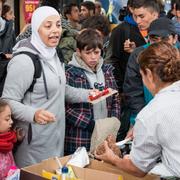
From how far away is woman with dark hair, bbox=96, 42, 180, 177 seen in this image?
2129 mm

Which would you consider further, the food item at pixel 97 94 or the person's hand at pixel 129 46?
the person's hand at pixel 129 46

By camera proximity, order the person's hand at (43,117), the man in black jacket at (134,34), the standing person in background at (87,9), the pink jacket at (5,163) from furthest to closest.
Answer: the standing person in background at (87,9) < the man in black jacket at (134,34) < the pink jacket at (5,163) < the person's hand at (43,117)

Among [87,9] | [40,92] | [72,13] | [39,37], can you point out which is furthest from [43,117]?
[87,9]

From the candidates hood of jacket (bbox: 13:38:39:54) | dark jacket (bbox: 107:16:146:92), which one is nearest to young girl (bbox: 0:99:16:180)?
hood of jacket (bbox: 13:38:39:54)

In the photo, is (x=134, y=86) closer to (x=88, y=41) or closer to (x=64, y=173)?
(x=88, y=41)

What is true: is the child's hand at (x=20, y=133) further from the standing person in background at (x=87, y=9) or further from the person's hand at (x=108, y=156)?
the standing person in background at (x=87, y=9)

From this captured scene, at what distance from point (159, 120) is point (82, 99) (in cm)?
132

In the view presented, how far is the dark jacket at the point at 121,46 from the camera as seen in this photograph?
434 cm

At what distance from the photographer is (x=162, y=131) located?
2.13 m

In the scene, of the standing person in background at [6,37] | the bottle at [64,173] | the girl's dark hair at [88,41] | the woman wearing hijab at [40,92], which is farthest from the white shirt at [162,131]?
the standing person in background at [6,37]

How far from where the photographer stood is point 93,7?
6.47 m

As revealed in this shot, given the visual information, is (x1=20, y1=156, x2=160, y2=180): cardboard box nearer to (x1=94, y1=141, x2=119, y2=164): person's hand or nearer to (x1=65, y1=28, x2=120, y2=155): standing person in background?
(x1=94, y1=141, x2=119, y2=164): person's hand

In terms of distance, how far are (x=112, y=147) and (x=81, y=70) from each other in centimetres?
94

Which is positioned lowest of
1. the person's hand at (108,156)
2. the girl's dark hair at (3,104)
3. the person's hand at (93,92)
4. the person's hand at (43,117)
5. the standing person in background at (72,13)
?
the person's hand at (108,156)
